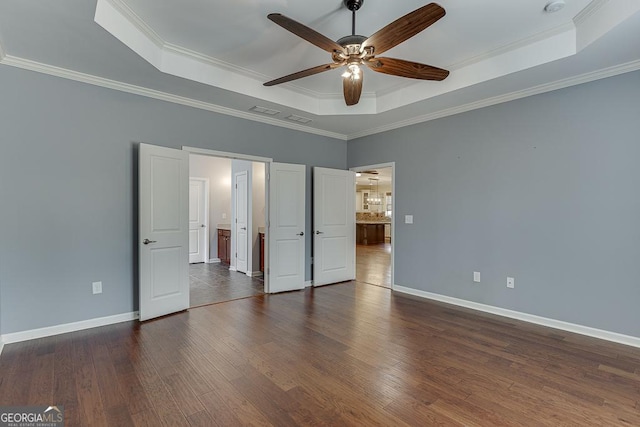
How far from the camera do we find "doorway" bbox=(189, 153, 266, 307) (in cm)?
506

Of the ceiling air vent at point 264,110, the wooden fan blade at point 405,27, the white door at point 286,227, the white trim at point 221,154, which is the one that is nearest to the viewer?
the wooden fan blade at point 405,27

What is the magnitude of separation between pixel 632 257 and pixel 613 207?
51 cm

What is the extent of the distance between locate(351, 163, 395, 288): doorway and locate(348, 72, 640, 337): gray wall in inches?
30.5

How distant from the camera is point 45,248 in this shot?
308 cm

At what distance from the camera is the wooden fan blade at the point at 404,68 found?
2.57m

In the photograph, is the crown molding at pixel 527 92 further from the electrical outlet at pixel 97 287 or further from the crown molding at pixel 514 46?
the electrical outlet at pixel 97 287

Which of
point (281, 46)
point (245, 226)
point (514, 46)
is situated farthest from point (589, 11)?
point (245, 226)

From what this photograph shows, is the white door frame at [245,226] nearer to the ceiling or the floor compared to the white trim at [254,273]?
nearer to the ceiling

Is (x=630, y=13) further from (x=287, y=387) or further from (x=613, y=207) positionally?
(x=287, y=387)

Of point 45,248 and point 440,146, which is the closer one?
point 45,248

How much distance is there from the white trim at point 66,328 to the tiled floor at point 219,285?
0.81 meters

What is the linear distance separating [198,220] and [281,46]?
5437 mm

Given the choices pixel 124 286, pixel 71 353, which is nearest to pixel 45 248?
pixel 124 286

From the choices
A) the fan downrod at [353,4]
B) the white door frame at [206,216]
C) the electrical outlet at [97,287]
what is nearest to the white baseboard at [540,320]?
the fan downrod at [353,4]
